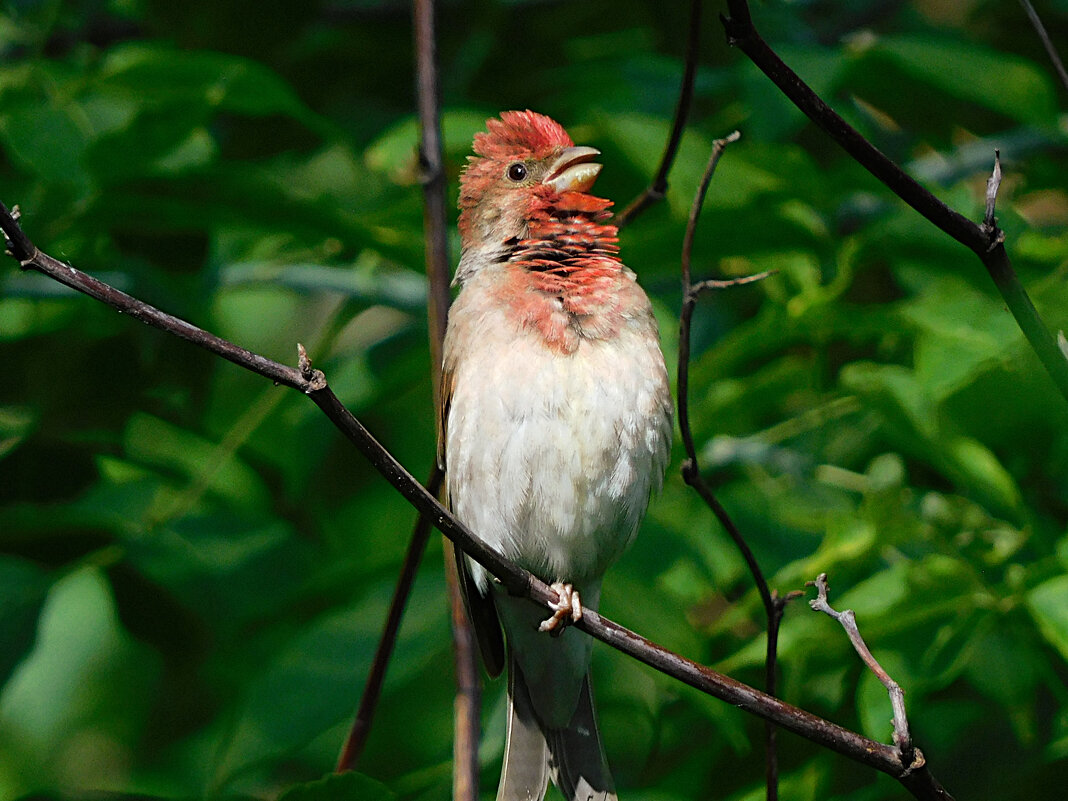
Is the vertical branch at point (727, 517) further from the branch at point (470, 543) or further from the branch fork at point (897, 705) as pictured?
the branch at point (470, 543)

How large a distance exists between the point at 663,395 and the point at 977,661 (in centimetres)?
123

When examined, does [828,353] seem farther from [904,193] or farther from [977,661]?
[904,193]

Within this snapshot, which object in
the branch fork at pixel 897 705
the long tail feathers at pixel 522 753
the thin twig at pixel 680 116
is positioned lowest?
the branch fork at pixel 897 705

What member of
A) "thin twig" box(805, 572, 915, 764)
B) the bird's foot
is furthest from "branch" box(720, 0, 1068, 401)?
the bird's foot

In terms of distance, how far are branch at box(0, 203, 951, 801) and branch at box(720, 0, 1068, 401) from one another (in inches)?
32.4

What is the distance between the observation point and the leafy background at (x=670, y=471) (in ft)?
12.5

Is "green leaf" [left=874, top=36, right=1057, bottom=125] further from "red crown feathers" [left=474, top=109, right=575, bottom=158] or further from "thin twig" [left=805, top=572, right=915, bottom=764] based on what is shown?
"thin twig" [left=805, top=572, right=915, bottom=764]

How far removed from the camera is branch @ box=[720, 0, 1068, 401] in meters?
2.01

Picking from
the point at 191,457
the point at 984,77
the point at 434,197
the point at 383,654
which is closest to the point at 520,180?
the point at 434,197

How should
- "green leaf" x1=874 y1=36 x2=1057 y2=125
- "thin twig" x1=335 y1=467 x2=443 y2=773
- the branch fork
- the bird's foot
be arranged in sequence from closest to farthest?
the branch fork → the bird's foot → "thin twig" x1=335 y1=467 x2=443 y2=773 → "green leaf" x1=874 y1=36 x2=1057 y2=125

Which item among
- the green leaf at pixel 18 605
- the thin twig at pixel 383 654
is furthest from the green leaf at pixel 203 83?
the thin twig at pixel 383 654

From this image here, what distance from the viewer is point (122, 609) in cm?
461

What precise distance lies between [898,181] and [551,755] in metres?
2.52

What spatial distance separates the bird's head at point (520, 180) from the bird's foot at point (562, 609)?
4.13 ft
